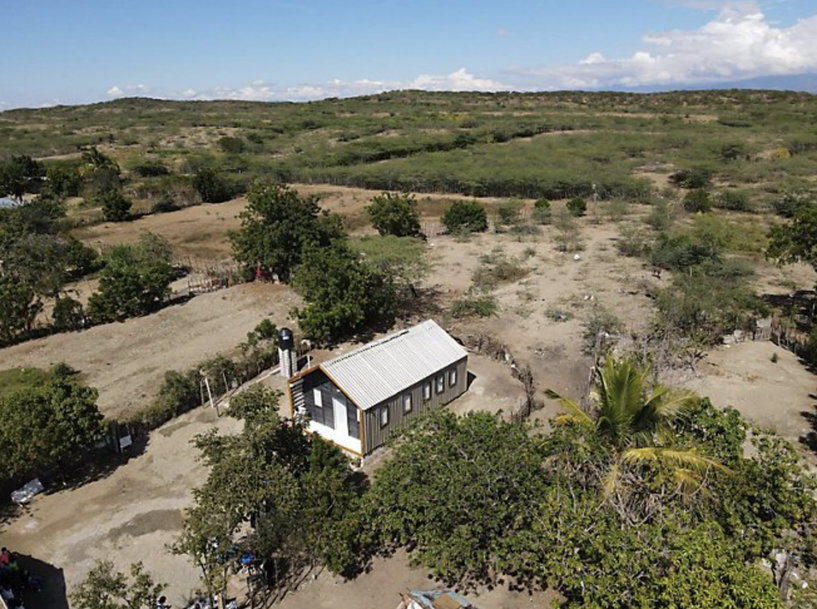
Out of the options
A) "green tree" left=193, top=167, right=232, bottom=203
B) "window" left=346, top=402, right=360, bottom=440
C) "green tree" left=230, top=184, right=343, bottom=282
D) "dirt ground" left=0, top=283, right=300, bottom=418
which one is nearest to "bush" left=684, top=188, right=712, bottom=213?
"green tree" left=230, top=184, right=343, bottom=282

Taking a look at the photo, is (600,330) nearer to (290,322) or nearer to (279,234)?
(290,322)

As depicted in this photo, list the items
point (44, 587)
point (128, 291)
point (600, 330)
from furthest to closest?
1. point (128, 291)
2. point (600, 330)
3. point (44, 587)

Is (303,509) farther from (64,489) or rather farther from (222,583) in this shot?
(64,489)

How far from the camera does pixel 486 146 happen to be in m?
85.9

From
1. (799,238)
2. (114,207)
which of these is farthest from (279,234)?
(114,207)

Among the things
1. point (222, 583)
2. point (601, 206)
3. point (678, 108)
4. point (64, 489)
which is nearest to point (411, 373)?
point (222, 583)

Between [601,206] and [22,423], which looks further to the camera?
[601,206]

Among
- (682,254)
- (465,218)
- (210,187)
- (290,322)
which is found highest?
(210,187)

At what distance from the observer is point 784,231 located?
27969mm

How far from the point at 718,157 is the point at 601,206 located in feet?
93.2

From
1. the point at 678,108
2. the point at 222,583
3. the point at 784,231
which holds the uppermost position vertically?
the point at 678,108

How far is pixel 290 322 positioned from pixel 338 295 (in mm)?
4225

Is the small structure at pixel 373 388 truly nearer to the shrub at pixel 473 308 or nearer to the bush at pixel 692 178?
the shrub at pixel 473 308

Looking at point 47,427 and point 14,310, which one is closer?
point 47,427
